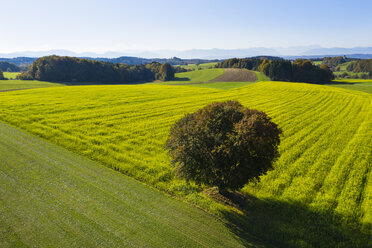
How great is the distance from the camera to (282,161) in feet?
62.0

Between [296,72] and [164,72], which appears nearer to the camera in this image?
[296,72]

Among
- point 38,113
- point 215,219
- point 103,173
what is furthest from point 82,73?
point 215,219

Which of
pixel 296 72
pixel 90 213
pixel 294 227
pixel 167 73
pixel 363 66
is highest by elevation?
pixel 363 66

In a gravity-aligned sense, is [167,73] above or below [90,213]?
above

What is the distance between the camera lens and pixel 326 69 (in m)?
116

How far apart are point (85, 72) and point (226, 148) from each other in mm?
125701

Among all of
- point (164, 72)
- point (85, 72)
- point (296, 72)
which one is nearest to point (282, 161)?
point (296, 72)

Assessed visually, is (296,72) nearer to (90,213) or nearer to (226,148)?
(226,148)

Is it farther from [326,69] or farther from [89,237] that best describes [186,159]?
[326,69]

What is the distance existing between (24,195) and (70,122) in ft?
59.2

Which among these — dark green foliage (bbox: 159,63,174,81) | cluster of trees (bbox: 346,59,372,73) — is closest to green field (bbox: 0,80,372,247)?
dark green foliage (bbox: 159,63,174,81)

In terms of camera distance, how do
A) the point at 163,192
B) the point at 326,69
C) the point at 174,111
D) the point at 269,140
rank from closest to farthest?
the point at 269,140 < the point at 163,192 < the point at 174,111 < the point at 326,69

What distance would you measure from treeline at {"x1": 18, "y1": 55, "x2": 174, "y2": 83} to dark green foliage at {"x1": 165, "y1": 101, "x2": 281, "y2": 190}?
11742 centimetres

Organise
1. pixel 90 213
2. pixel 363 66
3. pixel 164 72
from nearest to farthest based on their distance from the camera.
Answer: pixel 90 213
pixel 164 72
pixel 363 66
